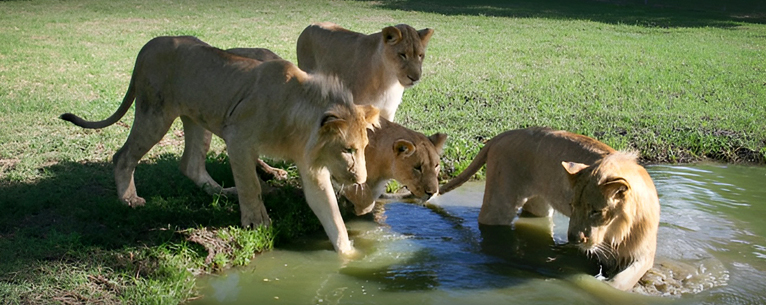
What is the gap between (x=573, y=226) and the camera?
4902mm

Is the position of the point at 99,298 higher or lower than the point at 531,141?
lower

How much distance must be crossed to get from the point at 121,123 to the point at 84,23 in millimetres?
11583

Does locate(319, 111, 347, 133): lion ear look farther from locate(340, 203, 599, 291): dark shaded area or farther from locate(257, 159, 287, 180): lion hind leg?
locate(257, 159, 287, 180): lion hind leg

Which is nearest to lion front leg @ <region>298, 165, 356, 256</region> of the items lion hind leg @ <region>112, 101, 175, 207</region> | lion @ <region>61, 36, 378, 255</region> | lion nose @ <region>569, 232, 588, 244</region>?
lion @ <region>61, 36, 378, 255</region>

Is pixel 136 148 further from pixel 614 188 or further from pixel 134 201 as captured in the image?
pixel 614 188

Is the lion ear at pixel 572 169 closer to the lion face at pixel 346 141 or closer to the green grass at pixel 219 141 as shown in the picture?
the lion face at pixel 346 141

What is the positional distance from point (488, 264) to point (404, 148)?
1.12 m

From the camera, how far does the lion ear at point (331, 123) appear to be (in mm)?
5066

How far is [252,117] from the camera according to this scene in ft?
18.1

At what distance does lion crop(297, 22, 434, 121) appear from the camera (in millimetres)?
7344

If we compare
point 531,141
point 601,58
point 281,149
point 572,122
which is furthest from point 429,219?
point 601,58

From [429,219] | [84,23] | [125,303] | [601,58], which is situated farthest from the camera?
[84,23]

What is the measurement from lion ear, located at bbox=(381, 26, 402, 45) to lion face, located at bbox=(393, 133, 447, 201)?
148cm

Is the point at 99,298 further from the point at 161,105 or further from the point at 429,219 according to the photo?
the point at 429,219
